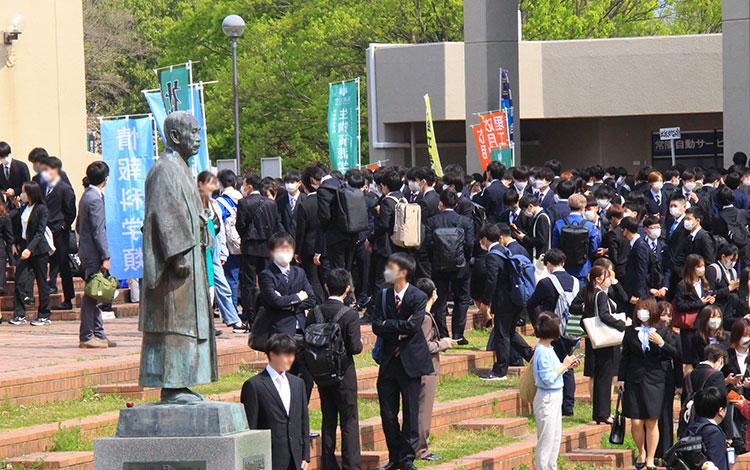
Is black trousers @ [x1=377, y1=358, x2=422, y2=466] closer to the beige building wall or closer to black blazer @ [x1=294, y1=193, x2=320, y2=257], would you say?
black blazer @ [x1=294, y1=193, x2=320, y2=257]

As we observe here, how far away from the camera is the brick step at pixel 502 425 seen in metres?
14.2

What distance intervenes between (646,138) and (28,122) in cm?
2036

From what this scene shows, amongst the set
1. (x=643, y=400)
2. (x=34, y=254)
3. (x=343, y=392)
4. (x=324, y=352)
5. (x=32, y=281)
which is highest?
(x=34, y=254)

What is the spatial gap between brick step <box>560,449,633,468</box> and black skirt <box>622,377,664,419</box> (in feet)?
1.43

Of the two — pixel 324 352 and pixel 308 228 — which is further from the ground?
pixel 308 228

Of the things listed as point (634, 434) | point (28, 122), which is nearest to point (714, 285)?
point (634, 434)

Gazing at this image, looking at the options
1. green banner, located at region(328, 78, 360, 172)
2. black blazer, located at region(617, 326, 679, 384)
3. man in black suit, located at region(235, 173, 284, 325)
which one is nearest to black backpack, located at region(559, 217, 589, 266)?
black blazer, located at region(617, 326, 679, 384)

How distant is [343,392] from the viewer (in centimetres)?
1205

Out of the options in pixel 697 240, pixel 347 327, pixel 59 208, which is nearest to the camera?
pixel 347 327

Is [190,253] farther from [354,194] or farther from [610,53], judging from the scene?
[610,53]

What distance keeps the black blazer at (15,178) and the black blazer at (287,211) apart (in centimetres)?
385

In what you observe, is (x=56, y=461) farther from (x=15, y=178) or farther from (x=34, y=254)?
(x=15, y=178)

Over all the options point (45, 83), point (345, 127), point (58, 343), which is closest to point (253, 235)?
point (58, 343)

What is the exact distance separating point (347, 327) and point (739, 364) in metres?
4.32
